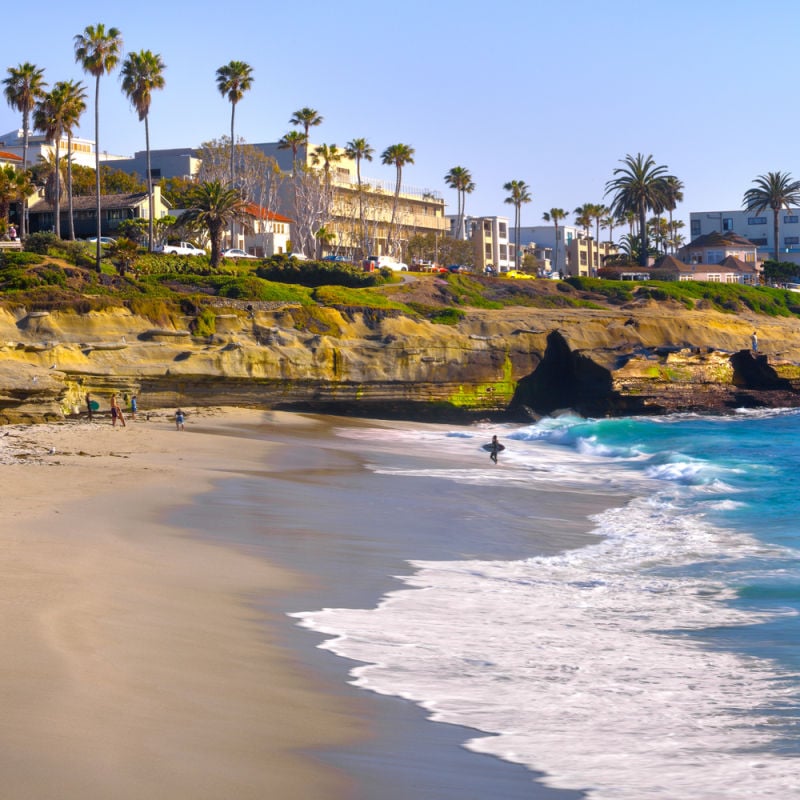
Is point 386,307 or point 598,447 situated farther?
point 386,307

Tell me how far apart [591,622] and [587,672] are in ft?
7.06

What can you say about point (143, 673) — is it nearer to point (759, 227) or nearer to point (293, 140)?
point (293, 140)

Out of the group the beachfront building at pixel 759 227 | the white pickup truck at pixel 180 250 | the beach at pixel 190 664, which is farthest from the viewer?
the beachfront building at pixel 759 227

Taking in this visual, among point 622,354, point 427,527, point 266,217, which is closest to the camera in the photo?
point 427,527

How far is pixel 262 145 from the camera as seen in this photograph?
98.8 metres

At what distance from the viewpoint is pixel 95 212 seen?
75.9m

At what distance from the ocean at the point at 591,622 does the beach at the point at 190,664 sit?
0.38 metres

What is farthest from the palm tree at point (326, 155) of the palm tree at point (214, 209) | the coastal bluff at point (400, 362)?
the coastal bluff at point (400, 362)

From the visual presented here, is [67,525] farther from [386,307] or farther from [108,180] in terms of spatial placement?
[108,180]

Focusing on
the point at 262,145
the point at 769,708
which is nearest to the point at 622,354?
the point at 769,708

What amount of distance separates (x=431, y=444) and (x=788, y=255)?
99.7 metres

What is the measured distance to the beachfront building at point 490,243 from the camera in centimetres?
11294

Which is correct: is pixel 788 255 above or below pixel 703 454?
above

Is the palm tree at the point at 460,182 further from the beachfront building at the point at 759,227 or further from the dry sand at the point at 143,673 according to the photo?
the dry sand at the point at 143,673
